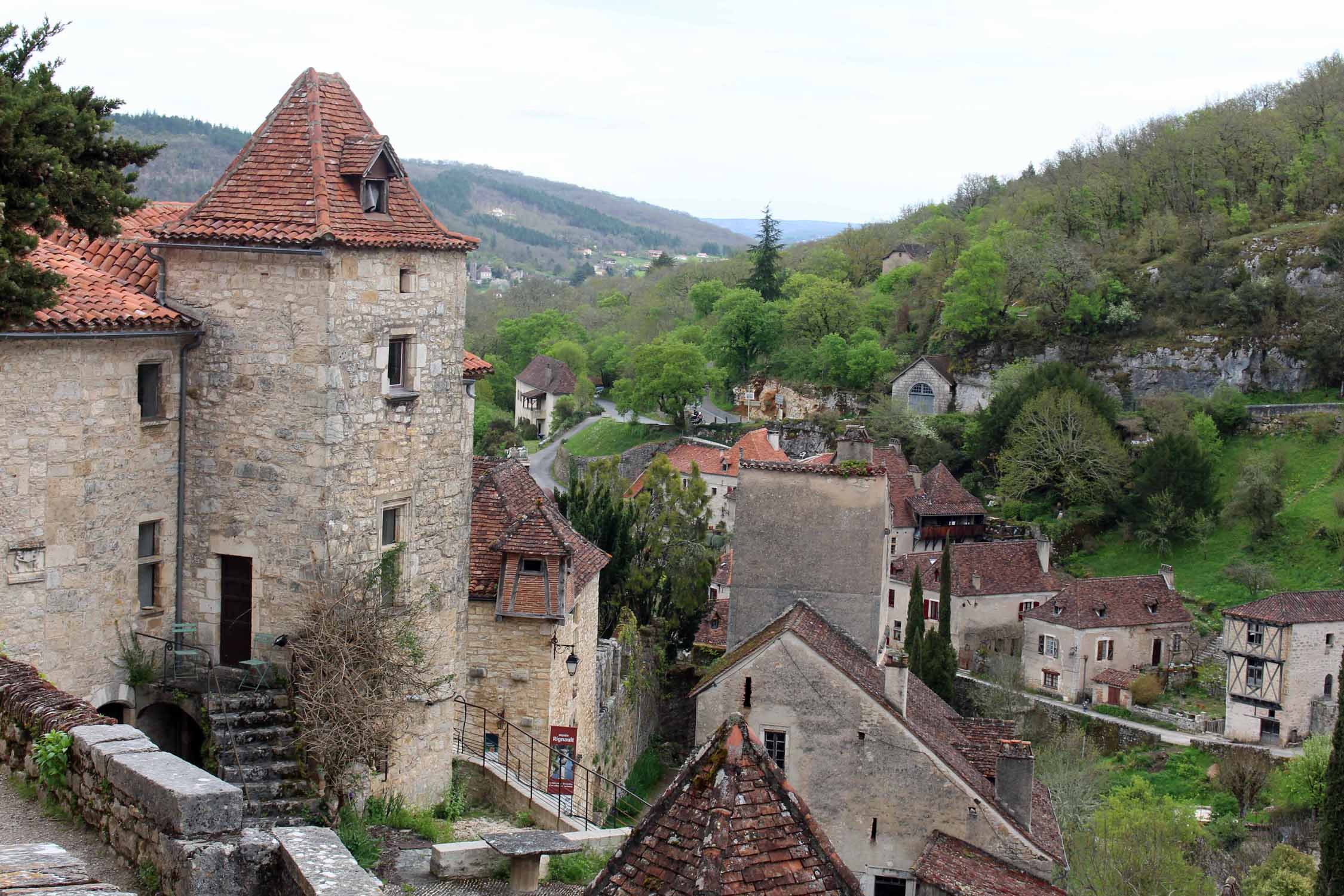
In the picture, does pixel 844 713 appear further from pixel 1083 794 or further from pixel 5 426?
pixel 1083 794

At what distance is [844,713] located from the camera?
20.6m

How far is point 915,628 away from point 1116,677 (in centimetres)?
1210

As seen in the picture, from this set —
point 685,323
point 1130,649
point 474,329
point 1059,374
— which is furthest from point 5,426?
point 474,329

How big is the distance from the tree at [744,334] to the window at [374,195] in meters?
72.2

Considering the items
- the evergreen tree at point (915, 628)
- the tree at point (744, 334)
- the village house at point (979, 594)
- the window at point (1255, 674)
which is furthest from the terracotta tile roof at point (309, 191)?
the tree at point (744, 334)

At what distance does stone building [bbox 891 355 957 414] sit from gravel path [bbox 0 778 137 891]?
232 feet

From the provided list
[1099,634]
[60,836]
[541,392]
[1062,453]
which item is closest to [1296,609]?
[1099,634]

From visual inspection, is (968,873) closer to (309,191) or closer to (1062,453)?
(309,191)

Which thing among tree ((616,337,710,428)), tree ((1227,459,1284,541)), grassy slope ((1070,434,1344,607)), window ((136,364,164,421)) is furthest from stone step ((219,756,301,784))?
tree ((616,337,710,428))

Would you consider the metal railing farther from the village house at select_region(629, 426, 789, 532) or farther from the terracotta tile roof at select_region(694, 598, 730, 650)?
the village house at select_region(629, 426, 789, 532)

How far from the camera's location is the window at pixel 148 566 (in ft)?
51.1

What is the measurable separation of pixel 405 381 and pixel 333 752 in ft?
14.2

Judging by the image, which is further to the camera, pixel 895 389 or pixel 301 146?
pixel 895 389

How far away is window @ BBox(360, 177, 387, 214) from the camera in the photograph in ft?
51.8
